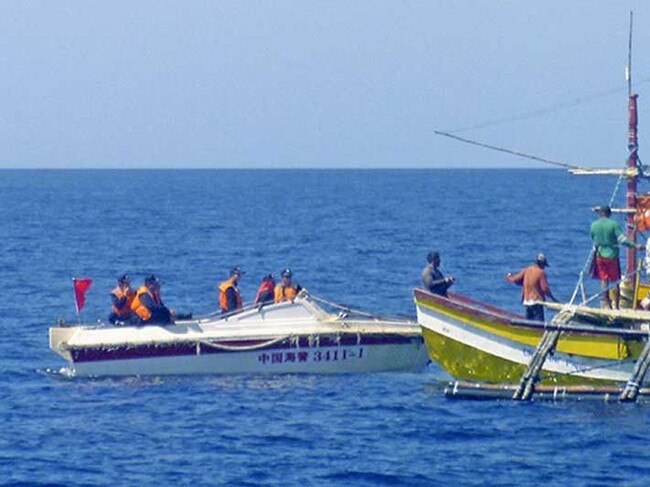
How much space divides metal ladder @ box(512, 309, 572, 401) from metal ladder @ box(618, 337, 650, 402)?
4.69ft

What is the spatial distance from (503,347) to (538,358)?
1.02m

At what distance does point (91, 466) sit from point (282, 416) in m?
4.45

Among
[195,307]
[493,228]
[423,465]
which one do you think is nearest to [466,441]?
[423,465]

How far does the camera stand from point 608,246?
96.2ft

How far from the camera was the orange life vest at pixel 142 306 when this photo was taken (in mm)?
31969

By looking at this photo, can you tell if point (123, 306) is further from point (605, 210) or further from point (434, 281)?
point (605, 210)

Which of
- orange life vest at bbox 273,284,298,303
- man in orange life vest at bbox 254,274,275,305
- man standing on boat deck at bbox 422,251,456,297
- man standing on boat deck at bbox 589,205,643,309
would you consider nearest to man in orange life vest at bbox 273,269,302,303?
orange life vest at bbox 273,284,298,303

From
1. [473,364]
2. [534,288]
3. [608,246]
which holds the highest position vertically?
[608,246]

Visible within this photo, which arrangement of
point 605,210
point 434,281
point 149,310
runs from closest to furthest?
point 605,210 < point 434,281 < point 149,310

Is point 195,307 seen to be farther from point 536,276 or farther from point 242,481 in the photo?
point 242,481

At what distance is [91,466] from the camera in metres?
24.8

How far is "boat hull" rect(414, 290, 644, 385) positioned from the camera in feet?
94.2

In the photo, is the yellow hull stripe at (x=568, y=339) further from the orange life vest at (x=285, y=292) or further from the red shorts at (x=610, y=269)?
the orange life vest at (x=285, y=292)

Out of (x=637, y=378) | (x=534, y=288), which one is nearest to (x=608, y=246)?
(x=534, y=288)
